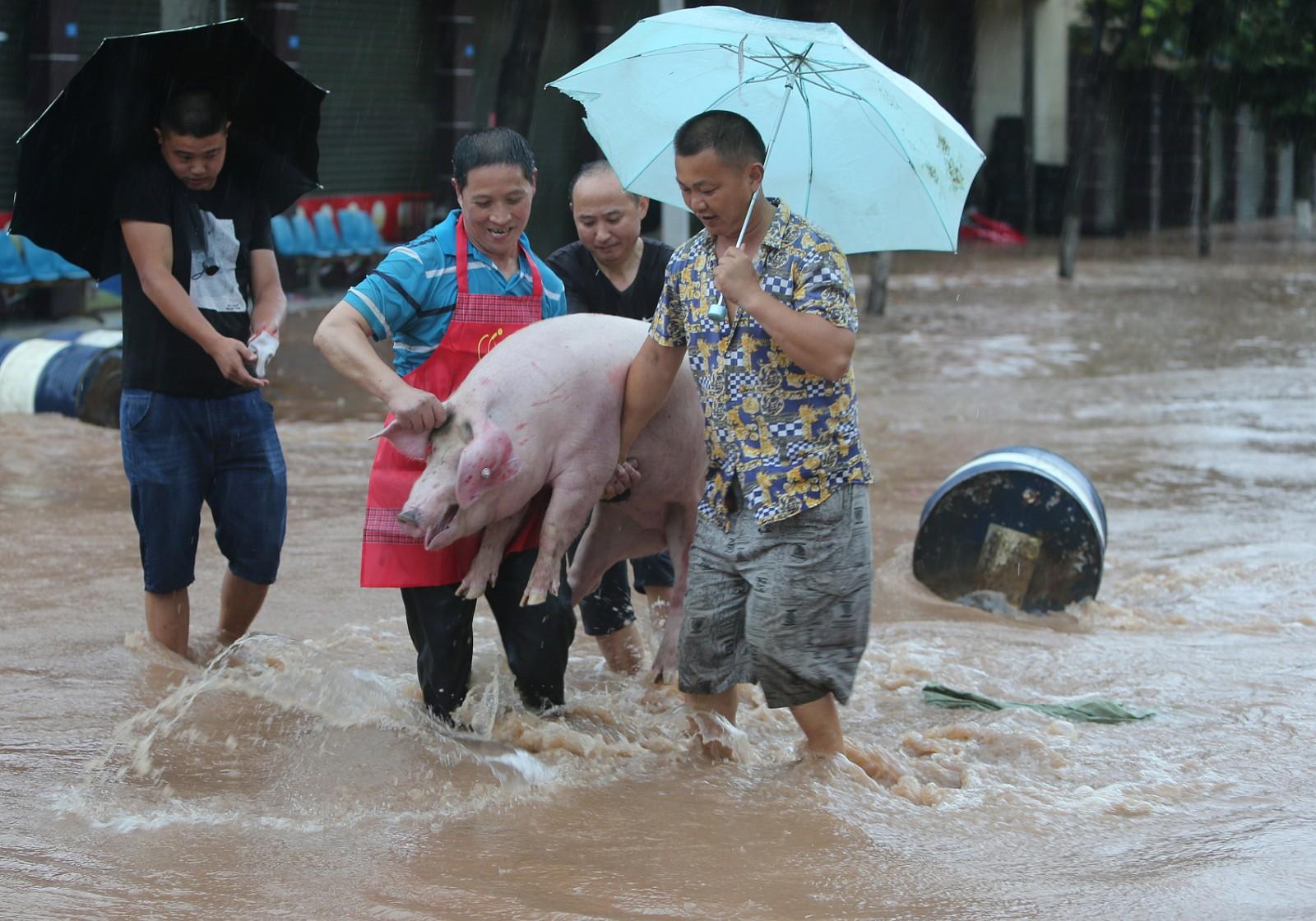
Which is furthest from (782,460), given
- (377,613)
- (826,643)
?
(377,613)

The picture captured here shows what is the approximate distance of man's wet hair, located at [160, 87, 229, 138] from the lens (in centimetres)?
469

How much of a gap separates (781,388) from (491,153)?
974 millimetres

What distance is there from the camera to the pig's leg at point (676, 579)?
469 centimetres

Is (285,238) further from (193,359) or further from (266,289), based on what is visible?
(193,359)

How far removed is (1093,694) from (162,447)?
3.14 meters

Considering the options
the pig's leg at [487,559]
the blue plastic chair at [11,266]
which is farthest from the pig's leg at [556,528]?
the blue plastic chair at [11,266]

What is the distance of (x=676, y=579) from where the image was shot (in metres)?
4.75

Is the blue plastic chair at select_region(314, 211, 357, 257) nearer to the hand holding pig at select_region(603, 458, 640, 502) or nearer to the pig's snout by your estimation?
the hand holding pig at select_region(603, 458, 640, 502)

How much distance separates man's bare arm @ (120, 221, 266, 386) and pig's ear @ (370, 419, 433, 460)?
39.3 inches

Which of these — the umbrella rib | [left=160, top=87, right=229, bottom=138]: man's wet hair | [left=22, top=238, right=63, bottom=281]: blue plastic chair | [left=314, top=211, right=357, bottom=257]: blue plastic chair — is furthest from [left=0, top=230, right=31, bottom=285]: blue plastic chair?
the umbrella rib

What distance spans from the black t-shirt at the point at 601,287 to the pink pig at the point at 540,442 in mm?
670

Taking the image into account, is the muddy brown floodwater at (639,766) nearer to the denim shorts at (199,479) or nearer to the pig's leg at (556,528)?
the denim shorts at (199,479)

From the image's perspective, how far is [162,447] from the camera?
15.9 feet

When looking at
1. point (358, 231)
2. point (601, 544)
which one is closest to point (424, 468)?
point (601, 544)
